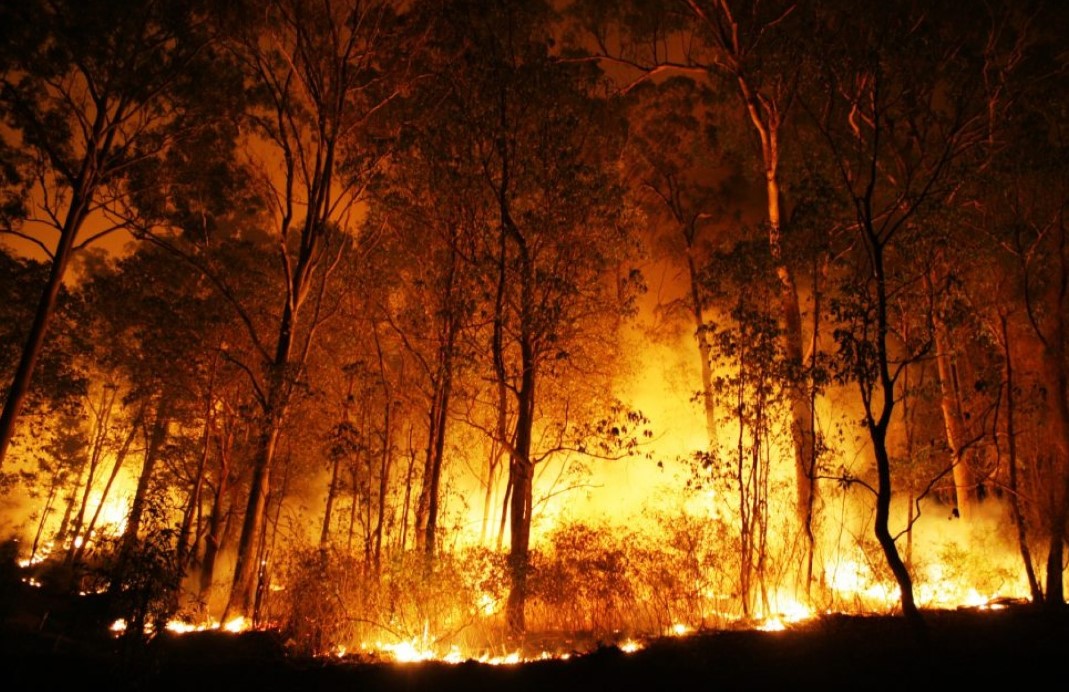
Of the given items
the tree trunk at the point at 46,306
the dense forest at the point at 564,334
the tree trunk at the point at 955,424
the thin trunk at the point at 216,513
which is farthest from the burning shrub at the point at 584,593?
the tree trunk at the point at 46,306

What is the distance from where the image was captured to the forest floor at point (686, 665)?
611 centimetres

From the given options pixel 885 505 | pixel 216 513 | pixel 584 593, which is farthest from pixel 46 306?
pixel 885 505

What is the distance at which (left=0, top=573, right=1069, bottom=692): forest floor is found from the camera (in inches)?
240

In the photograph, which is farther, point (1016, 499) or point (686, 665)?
point (1016, 499)

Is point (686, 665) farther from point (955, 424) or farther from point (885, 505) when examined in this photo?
point (955, 424)

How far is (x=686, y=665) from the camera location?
6703mm

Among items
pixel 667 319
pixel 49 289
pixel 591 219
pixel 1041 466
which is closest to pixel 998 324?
pixel 1041 466

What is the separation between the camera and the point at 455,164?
34.9ft

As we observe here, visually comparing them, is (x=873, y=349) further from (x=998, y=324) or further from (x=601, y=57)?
(x=601, y=57)

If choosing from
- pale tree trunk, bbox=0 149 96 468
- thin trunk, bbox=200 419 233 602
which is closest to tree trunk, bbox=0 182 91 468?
pale tree trunk, bbox=0 149 96 468

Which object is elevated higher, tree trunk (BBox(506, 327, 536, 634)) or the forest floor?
tree trunk (BBox(506, 327, 536, 634))

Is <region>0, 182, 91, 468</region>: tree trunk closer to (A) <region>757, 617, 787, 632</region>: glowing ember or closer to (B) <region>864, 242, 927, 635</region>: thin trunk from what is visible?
(A) <region>757, 617, 787, 632</region>: glowing ember

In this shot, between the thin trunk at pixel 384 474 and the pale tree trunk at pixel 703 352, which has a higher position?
the pale tree trunk at pixel 703 352

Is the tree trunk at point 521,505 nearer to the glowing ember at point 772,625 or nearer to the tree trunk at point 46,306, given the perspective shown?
the glowing ember at point 772,625
